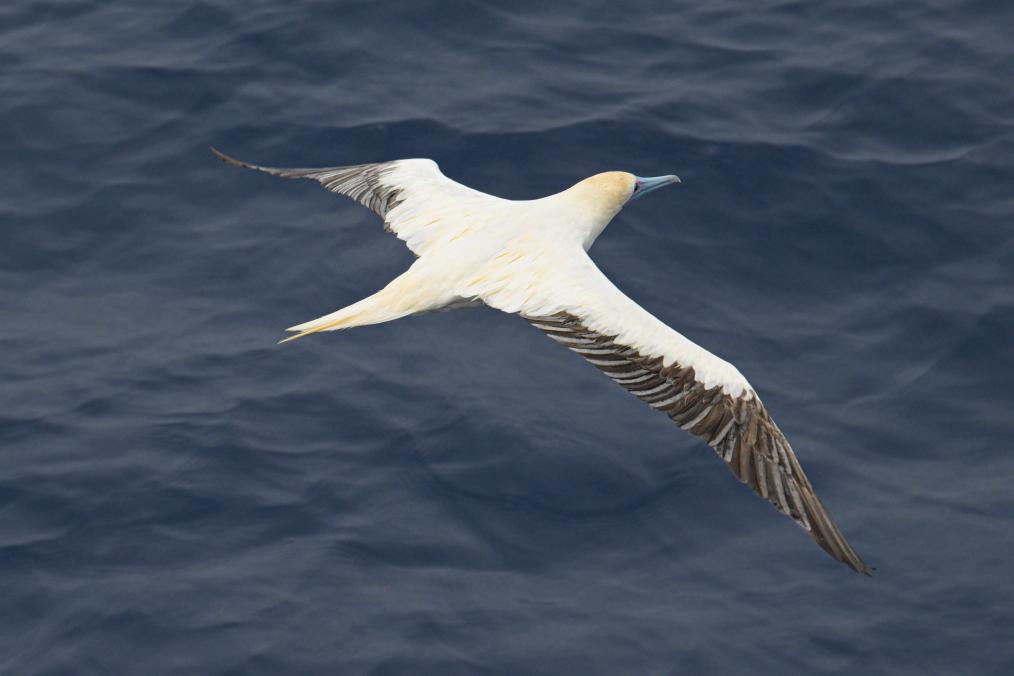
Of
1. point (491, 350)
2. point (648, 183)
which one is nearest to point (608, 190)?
point (648, 183)

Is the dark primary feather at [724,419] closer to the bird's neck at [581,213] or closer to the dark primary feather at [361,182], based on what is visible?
the bird's neck at [581,213]

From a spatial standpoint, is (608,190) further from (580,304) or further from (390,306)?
(390,306)

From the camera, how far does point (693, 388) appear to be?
40.7ft

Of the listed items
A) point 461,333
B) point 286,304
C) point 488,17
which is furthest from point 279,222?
point 488,17

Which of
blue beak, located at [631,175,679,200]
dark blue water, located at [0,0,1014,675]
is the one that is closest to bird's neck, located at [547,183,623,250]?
blue beak, located at [631,175,679,200]

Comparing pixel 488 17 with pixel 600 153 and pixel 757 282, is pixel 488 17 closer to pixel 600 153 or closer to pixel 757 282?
pixel 600 153

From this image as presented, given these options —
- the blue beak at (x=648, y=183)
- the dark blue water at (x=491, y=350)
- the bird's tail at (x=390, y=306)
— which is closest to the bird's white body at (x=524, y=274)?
the bird's tail at (x=390, y=306)

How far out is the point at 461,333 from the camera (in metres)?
16.3

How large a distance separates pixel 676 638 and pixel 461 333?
12.7 ft

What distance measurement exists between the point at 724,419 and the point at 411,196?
145 inches

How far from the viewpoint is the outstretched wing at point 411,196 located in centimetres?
1401

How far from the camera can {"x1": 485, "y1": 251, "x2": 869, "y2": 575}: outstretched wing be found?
12.3 m

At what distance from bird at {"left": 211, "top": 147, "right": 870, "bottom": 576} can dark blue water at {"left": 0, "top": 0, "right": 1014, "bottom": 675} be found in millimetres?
1811

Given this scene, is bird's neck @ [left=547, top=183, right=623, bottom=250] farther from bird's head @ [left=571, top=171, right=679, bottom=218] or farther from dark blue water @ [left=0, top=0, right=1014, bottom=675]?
dark blue water @ [left=0, top=0, right=1014, bottom=675]
